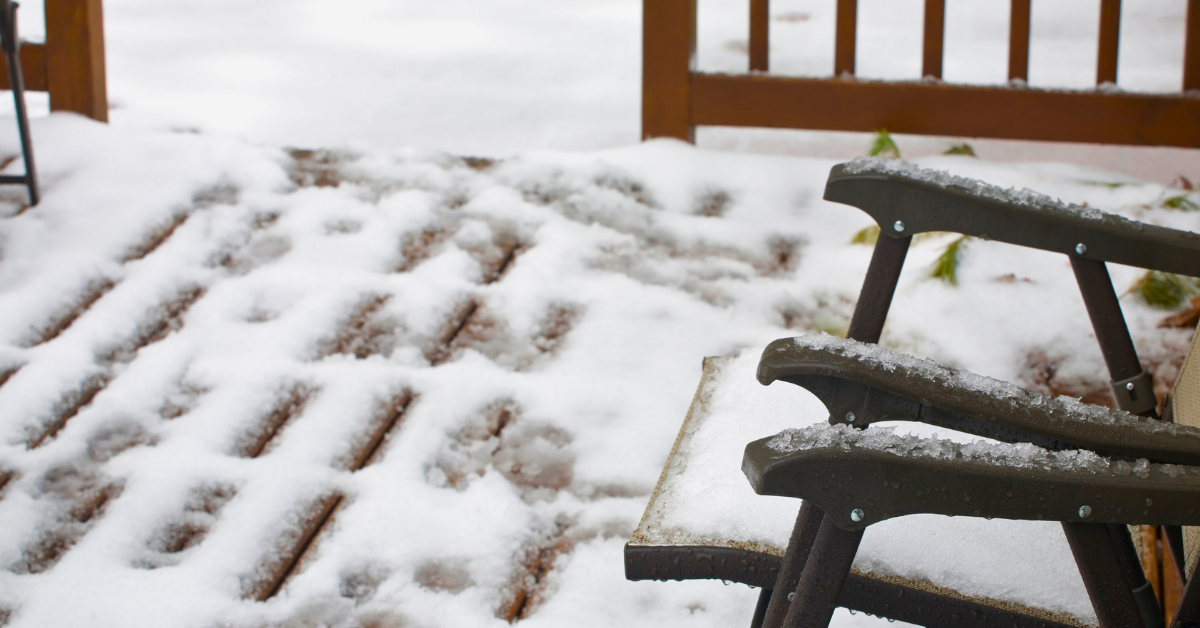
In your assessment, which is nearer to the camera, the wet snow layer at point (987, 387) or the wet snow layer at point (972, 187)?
the wet snow layer at point (987, 387)

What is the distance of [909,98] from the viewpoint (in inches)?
100.0

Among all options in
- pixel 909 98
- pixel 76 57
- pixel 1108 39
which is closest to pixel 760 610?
pixel 909 98

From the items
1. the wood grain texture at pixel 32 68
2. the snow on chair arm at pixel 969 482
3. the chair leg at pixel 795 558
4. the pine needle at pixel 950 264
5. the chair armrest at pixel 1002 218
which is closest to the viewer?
the snow on chair arm at pixel 969 482

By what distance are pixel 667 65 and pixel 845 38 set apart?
44 cm

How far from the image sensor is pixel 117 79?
3.91 meters

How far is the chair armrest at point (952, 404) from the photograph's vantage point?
2.66ft

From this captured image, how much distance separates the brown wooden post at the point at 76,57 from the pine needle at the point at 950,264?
82.7 inches

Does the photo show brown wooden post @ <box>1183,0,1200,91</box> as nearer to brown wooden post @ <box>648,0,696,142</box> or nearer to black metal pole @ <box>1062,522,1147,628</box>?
brown wooden post @ <box>648,0,696,142</box>

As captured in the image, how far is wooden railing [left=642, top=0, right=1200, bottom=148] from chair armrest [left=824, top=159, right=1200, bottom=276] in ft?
4.69

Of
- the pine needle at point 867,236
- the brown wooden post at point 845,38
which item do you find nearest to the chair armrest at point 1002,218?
the pine needle at point 867,236

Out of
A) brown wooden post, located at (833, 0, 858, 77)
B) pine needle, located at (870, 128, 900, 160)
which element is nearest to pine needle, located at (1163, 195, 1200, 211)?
pine needle, located at (870, 128, 900, 160)

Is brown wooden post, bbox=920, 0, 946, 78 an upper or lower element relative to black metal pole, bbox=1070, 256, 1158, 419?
upper

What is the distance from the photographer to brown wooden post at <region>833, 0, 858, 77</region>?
253 cm

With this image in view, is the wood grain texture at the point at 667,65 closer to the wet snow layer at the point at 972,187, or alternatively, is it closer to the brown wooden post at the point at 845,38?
the brown wooden post at the point at 845,38
